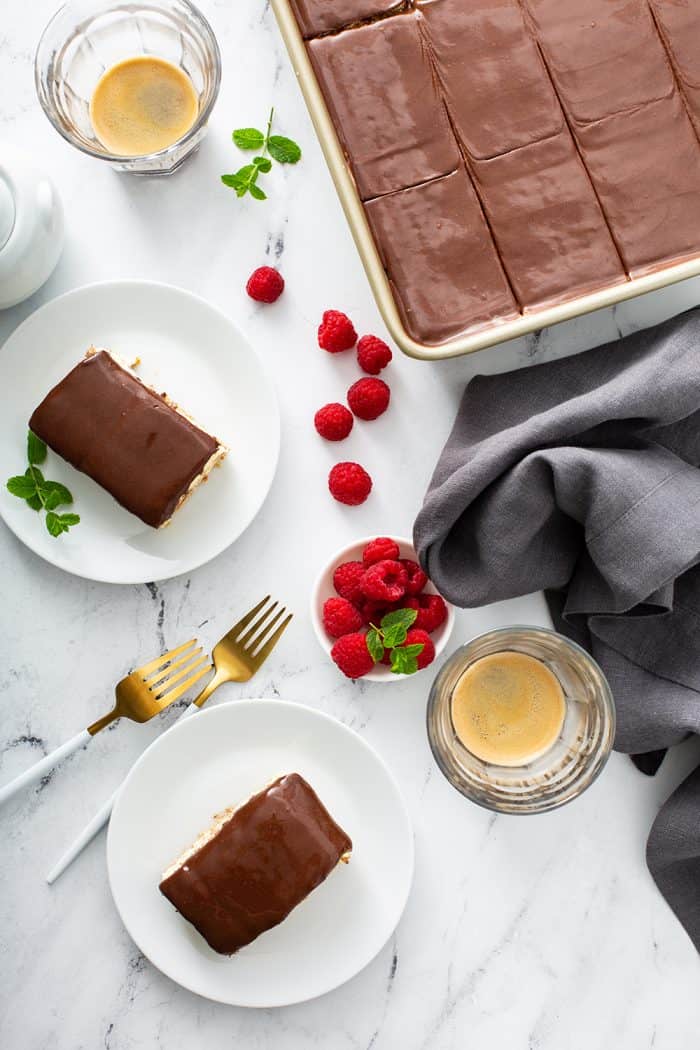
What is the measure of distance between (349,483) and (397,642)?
34 centimetres

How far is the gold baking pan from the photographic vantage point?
1760 millimetres

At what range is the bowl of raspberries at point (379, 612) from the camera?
1.87 m

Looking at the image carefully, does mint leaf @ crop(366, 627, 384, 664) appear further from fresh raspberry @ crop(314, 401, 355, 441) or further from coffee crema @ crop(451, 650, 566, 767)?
fresh raspberry @ crop(314, 401, 355, 441)

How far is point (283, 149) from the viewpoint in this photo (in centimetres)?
199

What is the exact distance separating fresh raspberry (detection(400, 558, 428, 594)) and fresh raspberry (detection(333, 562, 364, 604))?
0.32 ft

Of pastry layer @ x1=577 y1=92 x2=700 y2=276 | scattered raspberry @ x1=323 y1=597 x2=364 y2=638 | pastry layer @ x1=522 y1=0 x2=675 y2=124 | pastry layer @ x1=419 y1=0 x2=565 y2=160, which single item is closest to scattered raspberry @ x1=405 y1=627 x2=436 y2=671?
scattered raspberry @ x1=323 y1=597 x2=364 y2=638

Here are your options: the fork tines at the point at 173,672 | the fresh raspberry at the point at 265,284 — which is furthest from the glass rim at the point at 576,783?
the fresh raspberry at the point at 265,284

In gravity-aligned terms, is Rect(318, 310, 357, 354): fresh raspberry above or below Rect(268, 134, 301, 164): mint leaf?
below

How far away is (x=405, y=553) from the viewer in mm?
1983

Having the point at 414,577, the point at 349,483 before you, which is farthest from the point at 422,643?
the point at 349,483

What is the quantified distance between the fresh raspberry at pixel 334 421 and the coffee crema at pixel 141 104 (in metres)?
0.64

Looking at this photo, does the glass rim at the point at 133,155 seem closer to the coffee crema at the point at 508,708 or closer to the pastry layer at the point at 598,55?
the pastry layer at the point at 598,55

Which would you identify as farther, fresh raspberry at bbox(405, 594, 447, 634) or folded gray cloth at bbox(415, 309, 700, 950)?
fresh raspberry at bbox(405, 594, 447, 634)

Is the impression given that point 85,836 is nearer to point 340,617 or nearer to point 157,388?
point 340,617
